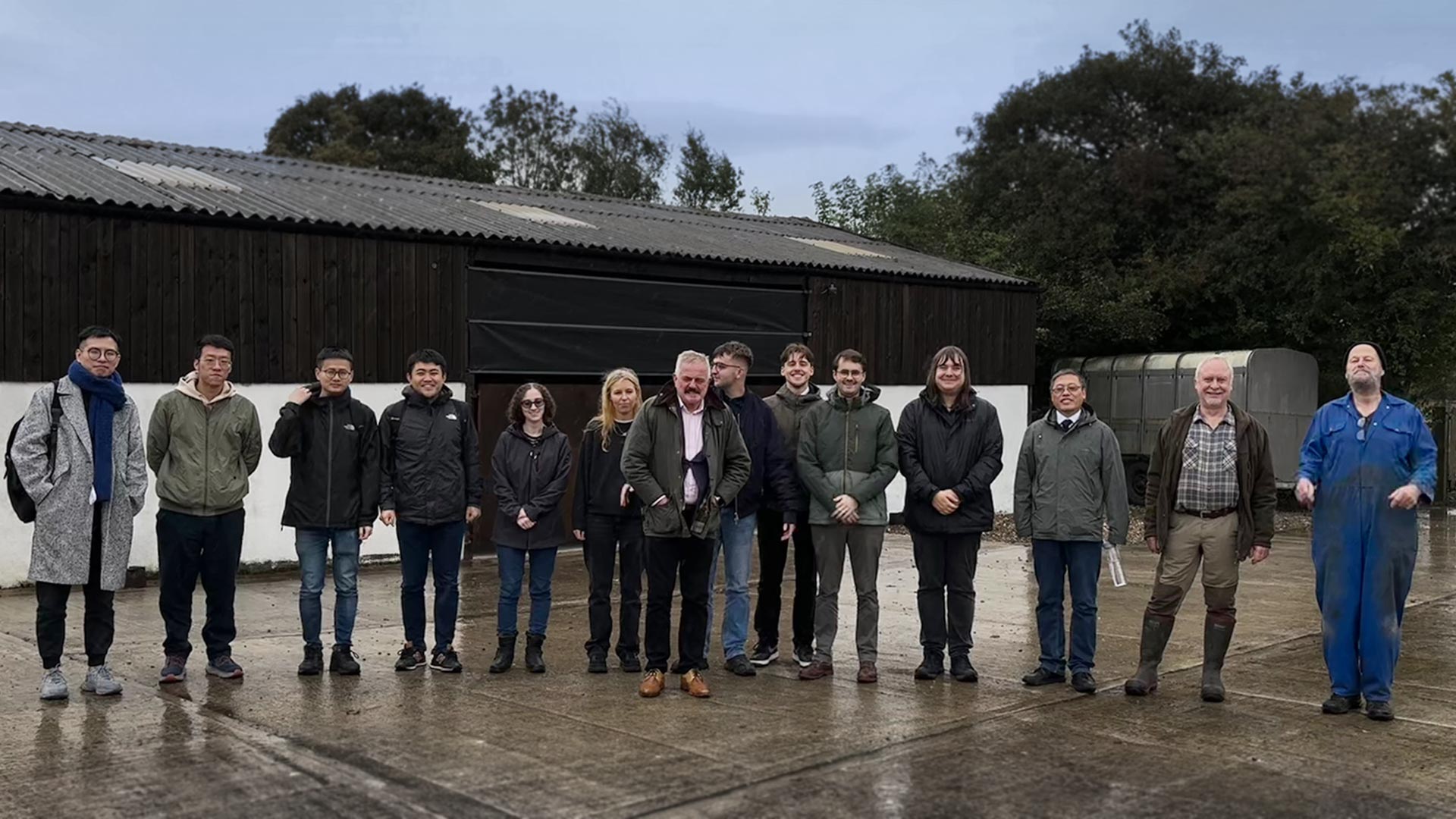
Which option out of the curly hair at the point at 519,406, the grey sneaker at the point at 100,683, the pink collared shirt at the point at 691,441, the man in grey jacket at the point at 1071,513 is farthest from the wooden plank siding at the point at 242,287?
the man in grey jacket at the point at 1071,513

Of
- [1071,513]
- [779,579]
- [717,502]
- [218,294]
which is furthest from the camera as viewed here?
[218,294]

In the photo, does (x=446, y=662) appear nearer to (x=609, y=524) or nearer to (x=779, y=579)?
(x=609, y=524)

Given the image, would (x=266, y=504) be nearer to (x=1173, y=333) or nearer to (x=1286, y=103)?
(x=1173, y=333)

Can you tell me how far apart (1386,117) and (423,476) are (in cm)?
→ 2264

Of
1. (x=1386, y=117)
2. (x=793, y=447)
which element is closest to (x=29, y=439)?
(x=793, y=447)

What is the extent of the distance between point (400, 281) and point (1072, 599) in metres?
8.42

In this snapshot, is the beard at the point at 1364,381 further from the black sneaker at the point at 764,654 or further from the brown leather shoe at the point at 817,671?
the black sneaker at the point at 764,654

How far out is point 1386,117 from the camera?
79.4 ft

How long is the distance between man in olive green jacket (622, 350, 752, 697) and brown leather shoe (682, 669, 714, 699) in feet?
0.04

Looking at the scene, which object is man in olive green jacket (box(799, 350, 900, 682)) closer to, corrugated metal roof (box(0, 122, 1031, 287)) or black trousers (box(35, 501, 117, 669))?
black trousers (box(35, 501, 117, 669))

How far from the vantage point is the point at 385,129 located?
44.5 metres

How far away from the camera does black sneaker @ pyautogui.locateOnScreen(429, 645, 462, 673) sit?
7062 millimetres

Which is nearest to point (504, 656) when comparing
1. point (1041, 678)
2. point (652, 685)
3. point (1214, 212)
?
point (652, 685)

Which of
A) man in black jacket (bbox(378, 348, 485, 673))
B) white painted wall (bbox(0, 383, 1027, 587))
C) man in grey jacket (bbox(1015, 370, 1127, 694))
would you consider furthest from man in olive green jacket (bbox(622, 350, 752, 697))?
white painted wall (bbox(0, 383, 1027, 587))
